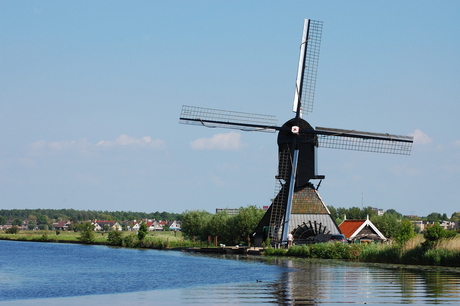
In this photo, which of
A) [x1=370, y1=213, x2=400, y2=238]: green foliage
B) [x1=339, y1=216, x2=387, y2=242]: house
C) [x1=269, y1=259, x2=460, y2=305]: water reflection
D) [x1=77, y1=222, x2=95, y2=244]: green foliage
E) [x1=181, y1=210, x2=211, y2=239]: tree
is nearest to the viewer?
[x1=269, y1=259, x2=460, y2=305]: water reflection

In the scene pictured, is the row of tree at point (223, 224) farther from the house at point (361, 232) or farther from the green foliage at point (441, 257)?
the green foliage at point (441, 257)

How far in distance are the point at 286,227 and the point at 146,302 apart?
83.3 ft

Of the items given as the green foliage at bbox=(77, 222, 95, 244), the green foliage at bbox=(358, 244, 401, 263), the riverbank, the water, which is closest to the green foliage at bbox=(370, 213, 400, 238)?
the riverbank

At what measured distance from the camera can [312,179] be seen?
4244cm

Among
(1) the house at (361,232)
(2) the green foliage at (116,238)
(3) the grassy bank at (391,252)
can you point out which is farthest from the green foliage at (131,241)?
(3) the grassy bank at (391,252)

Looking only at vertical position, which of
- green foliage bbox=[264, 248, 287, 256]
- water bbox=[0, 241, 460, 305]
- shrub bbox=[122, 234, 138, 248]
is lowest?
water bbox=[0, 241, 460, 305]

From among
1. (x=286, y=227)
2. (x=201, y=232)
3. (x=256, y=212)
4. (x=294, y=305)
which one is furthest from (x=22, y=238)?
(x=294, y=305)

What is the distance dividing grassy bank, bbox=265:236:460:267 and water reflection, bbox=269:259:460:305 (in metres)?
1.63

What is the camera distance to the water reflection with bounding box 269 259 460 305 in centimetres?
1688

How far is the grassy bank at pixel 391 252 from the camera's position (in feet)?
90.3

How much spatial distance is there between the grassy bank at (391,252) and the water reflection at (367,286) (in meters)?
1.63

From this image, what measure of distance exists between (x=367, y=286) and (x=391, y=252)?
38.0ft

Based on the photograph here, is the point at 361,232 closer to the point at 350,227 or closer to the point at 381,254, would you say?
the point at 350,227

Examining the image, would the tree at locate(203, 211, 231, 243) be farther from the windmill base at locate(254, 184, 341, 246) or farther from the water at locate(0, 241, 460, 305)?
the water at locate(0, 241, 460, 305)
